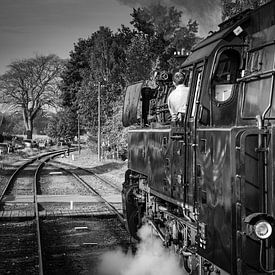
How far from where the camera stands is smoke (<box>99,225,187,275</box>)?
748cm

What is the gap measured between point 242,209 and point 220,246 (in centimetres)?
58

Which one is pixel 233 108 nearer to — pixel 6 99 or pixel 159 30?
pixel 159 30

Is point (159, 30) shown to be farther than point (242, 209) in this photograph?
Yes

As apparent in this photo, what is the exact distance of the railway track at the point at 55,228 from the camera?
920 cm

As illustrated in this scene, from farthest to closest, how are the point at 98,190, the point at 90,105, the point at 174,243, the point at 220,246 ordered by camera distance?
the point at 90,105 → the point at 98,190 → the point at 174,243 → the point at 220,246

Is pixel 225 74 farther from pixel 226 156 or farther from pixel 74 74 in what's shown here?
pixel 74 74

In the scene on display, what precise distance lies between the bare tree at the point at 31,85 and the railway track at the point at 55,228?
168ft

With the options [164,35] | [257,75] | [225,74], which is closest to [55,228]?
[225,74]

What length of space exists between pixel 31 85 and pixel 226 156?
68.2 meters

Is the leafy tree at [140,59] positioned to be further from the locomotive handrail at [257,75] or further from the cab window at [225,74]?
the locomotive handrail at [257,75]

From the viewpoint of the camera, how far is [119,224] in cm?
1280

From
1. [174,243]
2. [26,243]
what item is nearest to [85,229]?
[26,243]

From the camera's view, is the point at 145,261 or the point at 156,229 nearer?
the point at 156,229

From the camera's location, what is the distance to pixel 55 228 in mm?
12430
